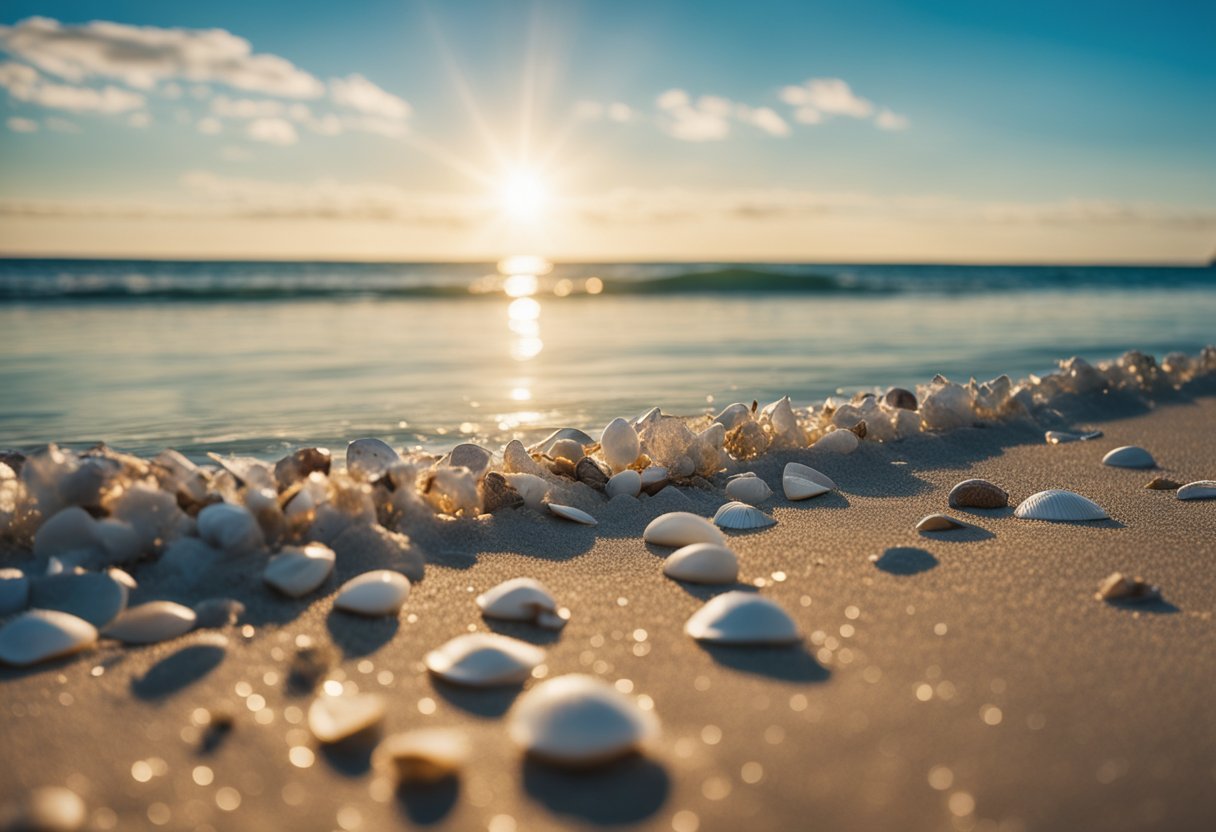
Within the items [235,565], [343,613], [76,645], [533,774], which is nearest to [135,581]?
[235,565]

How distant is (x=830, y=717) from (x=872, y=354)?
19.5 feet

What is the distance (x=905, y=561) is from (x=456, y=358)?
513 cm

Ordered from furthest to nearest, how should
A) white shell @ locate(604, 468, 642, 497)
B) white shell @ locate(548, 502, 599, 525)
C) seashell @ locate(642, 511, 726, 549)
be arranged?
white shell @ locate(604, 468, 642, 497) → white shell @ locate(548, 502, 599, 525) → seashell @ locate(642, 511, 726, 549)

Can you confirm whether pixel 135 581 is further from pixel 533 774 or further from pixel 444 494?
pixel 533 774

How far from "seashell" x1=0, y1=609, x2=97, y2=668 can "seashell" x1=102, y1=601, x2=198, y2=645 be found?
0.04 meters

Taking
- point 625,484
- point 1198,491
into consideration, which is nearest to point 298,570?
point 625,484

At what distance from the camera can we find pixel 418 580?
183 centimetres

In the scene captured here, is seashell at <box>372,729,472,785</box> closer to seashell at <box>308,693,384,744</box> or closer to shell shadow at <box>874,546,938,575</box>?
seashell at <box>308,693,384,744</box>

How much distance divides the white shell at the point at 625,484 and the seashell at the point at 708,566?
646mm

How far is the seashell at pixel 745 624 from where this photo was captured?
1.45 meters

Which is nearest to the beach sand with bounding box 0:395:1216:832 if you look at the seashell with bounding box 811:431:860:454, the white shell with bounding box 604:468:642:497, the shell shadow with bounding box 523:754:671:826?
the shell shadow with bounding box 523:754:671:826

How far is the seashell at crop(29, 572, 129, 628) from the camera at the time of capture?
5.13ft

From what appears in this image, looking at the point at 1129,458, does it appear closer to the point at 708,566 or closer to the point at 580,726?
the point at 708,566

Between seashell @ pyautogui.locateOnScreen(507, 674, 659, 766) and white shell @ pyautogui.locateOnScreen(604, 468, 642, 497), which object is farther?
white shell @ pyautogui.locateOnScreen(604, 468, 642, 497)
